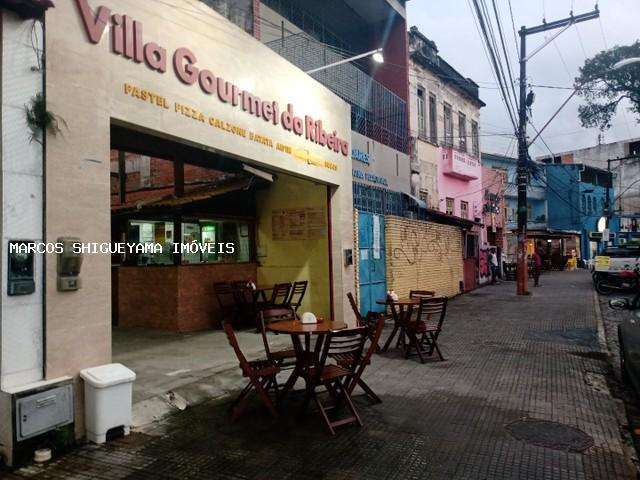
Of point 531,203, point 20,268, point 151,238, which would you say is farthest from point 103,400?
point 531,203

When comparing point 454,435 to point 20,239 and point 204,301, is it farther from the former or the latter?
point 204,301

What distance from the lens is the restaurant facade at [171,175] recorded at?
4016 mm

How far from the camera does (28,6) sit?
3715 mm

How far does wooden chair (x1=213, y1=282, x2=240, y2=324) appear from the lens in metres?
9.54

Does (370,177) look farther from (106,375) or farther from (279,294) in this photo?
(106,375)

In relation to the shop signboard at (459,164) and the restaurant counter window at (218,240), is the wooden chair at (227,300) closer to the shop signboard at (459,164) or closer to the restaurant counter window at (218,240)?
the restaurant counter window at (218,240)

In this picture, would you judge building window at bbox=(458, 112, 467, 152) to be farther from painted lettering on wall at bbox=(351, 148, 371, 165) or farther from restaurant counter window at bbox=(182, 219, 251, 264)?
restaurant counter window at bbox=(182, 219, 251, 264)

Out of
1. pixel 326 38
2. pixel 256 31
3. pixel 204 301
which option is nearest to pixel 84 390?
pixel 204 301

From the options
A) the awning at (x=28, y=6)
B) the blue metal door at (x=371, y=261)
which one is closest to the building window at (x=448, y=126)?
the blue metal door at (x=371, y=261)

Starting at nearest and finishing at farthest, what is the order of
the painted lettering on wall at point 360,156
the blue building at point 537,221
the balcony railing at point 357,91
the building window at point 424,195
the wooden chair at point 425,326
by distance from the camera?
the wooden chair at point 425,326, the painted lettering on wall at point 360,156, the balcony railing at point 357,91, the building window at point 424,195, the blue building at point 537,221

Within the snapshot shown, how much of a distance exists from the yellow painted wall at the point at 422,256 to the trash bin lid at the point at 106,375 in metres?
8.66

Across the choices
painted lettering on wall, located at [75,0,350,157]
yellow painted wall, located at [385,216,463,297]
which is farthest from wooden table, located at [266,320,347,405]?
yellow painted wall, located at [385,216,463,297]

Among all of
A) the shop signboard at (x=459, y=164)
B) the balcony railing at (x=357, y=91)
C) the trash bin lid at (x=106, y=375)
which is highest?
the balcony railing at (x=357, y=91)

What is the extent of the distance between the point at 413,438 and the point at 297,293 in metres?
6.21
